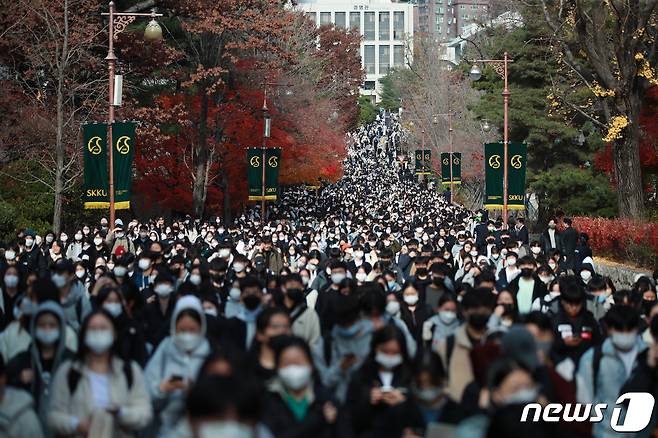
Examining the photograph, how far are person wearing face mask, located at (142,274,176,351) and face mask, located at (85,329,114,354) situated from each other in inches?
119

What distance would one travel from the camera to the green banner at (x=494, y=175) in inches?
1359

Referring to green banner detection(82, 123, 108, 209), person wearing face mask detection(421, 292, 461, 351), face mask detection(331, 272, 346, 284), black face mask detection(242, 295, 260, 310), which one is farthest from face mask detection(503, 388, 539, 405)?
green banner detection(82, 123, 108, 209)

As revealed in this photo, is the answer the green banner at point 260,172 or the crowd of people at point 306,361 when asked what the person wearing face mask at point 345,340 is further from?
the green banner at point 260,172

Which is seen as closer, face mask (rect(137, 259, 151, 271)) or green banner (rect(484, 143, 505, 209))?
face mask (rect(137, 259, 151, 271))

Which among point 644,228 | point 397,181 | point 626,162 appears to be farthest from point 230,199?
point 397,181

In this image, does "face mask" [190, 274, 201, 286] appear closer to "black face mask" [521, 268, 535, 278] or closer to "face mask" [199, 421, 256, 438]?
"black face mask" [521, 268, 535, 278]

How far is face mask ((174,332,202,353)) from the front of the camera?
336 inches

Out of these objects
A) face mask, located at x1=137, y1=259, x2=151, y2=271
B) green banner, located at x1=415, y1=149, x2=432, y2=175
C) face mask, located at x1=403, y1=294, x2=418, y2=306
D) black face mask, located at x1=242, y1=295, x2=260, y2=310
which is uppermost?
green banner, located at x1=415, y1=149, x2=432, y2=175

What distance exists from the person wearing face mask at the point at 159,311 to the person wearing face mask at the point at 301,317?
108 cm

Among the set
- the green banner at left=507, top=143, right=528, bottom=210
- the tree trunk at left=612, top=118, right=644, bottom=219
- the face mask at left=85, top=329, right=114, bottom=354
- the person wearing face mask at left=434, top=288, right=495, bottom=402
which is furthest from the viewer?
the tree trunk at left=612, top=118, right=644, bottom=219

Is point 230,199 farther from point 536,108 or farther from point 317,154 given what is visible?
point 536,108

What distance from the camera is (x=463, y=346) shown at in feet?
28.6

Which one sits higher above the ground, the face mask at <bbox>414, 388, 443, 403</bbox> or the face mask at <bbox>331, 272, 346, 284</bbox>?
the face mask at <bbox>331, 272, 346, 284</bbox>

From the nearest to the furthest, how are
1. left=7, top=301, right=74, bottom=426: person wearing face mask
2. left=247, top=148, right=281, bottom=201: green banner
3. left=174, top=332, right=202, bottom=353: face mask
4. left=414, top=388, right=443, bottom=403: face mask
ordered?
left=414, top=388, right=443, bottom=403: face mask → left=174, top=332, right=202, bottom=353: face mask → left=7, top=301, right=74, bottom=426: person wearing face mask → left=247, top=148, right=281, bottom=201: green banner
